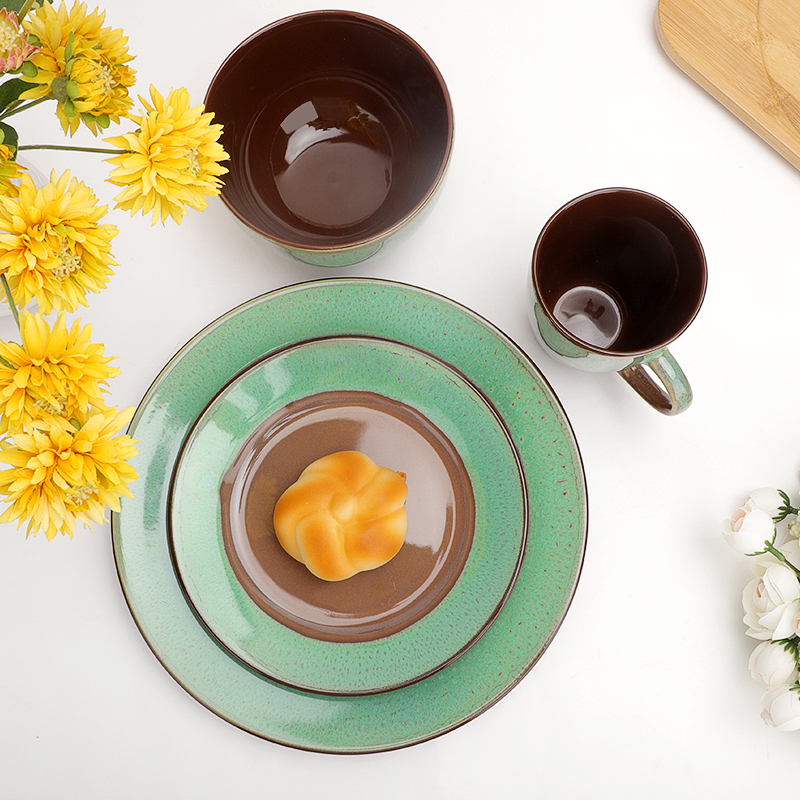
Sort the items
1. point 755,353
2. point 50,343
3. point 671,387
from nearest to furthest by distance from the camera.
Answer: point 50,343
point 671,387
point 755,353

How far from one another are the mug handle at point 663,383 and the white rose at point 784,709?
278 mm

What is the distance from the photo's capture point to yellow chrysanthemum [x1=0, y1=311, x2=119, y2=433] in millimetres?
387

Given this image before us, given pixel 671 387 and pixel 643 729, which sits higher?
pixel 671 387

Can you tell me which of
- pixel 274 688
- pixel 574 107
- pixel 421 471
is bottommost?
pixel 274 688

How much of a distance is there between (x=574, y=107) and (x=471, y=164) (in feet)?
0.42

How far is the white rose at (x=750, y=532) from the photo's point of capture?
64 cm

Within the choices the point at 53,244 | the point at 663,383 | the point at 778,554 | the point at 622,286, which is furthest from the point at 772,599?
the point at 53,244

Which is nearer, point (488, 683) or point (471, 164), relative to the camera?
point (488, 683)

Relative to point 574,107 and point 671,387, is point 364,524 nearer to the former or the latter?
point 671,387

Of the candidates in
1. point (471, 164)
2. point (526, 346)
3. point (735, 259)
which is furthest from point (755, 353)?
point (471, 164)

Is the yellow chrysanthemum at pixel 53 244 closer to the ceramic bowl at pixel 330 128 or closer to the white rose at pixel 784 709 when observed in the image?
the ceramic bowl at pixel 330 128

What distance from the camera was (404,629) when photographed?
2.06 ft

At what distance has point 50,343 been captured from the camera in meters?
0.39

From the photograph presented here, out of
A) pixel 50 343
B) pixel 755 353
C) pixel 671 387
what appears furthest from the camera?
pixel 755 353
